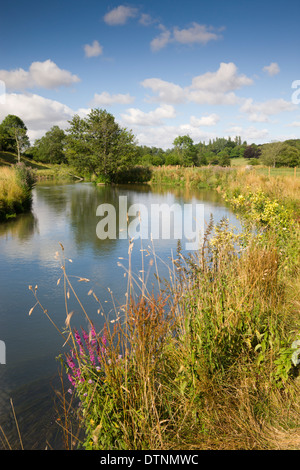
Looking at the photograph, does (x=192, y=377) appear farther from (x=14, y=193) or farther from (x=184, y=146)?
(x=184, y=146)

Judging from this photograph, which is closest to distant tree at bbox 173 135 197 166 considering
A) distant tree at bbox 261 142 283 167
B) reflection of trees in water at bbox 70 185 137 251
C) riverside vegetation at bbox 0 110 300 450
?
distant tree at bbox 261 142 283 167

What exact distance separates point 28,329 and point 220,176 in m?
22.3

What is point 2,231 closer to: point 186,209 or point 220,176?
point 186,209

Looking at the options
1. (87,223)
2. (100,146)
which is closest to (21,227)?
(87,223)

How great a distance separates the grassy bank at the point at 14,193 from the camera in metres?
10.5

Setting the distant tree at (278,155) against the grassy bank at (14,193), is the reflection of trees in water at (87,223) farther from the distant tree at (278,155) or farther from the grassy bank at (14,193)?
the distant tree at (278,155)

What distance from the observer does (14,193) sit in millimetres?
11359

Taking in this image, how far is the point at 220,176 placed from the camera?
23922 mm

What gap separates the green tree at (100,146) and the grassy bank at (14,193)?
50.8 ft

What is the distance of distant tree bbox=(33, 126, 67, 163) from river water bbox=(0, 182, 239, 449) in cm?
4932

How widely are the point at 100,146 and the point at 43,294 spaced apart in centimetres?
2688

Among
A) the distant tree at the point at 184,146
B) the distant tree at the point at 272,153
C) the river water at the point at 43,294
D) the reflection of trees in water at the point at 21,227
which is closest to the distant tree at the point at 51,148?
the distant tree at the point at 184,146

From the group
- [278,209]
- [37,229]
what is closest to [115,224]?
[37,229]

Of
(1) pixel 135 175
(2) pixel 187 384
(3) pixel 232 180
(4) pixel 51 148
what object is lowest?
(2) pixel 187 384
